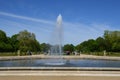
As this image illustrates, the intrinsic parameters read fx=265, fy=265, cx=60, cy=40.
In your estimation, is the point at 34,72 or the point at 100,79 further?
the point at 34,72

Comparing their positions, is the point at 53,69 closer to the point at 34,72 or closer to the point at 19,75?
the point at 34,72

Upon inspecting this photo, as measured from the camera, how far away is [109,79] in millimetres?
15422

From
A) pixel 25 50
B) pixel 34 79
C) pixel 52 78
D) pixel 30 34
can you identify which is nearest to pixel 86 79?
pixel 52 78

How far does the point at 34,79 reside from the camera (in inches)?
592

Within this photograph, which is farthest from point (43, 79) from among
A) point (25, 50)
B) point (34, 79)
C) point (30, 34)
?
point (30, 34)

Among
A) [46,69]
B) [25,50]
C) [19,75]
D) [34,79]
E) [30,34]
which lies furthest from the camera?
[30,34]

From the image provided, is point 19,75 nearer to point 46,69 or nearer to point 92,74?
point 46,69

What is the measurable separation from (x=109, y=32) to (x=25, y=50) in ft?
102

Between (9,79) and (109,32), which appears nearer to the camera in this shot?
(9,79)

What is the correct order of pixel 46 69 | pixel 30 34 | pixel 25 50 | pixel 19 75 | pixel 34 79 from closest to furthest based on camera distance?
1. pixel 34 79
2. pixel 19 75
3. pixel 46 69
4. pixel 25 50
5. pixel 30 34

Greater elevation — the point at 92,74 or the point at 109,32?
the point at 109,32

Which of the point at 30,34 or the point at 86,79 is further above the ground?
the point at 30,34

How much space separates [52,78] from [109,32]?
79.4m

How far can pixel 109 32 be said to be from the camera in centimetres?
9281
